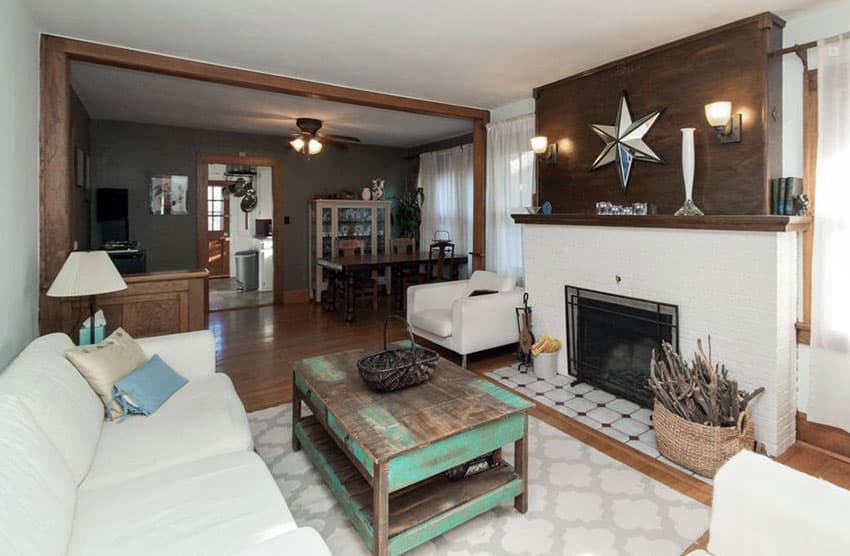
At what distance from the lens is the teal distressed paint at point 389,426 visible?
67.9 inches

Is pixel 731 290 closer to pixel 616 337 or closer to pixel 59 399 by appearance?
pixel 616 337

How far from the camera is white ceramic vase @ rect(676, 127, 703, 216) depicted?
9.66 feet

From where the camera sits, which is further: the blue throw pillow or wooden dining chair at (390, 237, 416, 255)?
wooden dining chair at (390, 237, 416, 255)

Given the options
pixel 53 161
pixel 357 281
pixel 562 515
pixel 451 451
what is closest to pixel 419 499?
pixel 451 451

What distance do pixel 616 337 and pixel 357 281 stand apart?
3951 millimetres

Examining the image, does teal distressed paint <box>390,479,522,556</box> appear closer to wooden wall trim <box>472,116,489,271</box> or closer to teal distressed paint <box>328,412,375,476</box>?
teal distressed paint <box>328,412,375,476</box>

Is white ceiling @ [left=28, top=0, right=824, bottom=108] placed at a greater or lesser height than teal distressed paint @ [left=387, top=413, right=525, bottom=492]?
greater

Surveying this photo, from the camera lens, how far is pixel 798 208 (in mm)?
2656

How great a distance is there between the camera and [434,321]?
163 inches

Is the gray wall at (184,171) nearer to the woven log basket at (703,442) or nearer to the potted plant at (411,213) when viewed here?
the potted plant at (411,213)

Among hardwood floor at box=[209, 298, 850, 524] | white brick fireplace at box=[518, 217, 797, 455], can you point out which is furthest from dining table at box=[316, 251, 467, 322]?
white brick fireplace at box=[518, 217, 797, 455]

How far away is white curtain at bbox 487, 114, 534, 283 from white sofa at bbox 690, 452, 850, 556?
3.55 metres

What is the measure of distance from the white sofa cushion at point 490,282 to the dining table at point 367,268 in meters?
1.79

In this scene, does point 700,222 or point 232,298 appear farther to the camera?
point 232,298
